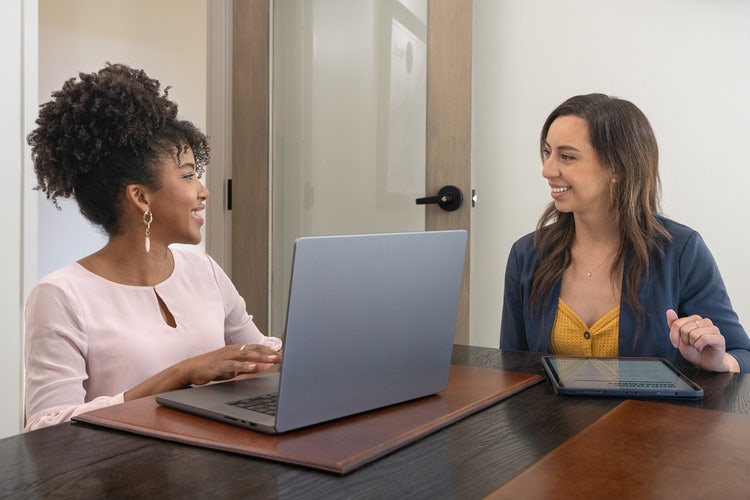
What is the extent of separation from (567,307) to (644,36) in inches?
50.1

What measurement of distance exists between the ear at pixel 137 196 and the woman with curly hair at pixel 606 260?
89cm

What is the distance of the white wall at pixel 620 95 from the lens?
2508mm

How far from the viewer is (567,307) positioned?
1755 mm

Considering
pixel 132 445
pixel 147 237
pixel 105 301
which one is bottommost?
pixel 132 445

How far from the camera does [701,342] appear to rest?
1.29 metres

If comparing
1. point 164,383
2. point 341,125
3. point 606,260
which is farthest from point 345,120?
point 164,383

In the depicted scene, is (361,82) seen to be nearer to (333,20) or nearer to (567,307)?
(333,20)

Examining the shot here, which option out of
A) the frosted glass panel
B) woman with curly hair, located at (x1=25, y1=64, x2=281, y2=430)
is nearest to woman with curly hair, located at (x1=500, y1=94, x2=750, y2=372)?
woman with curly hair, located at (x1=25, y1=64, x2=281, y2=430)

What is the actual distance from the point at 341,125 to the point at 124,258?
5.04ft

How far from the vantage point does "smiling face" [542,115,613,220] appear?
1842mm

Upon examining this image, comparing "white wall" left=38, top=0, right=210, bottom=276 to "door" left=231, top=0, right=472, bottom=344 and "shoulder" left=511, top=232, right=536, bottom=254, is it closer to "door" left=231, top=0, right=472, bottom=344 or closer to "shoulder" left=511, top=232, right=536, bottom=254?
"door" left=231, top=0, right=472, bottom=344

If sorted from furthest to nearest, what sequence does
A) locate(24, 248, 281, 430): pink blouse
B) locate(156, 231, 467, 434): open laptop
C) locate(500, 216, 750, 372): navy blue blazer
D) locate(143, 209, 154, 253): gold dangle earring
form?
locate(500, 216, 750, 372): navy blue blazer < locate(143, 209, 154, 253): gold dangle earring < locate(24, 248, 281, 430): pink blouse < locate(156, 231, 467, 434): open laptop

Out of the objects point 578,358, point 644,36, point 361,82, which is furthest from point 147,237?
point 644,36

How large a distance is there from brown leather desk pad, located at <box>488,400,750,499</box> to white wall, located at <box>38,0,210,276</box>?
3.37 meters
